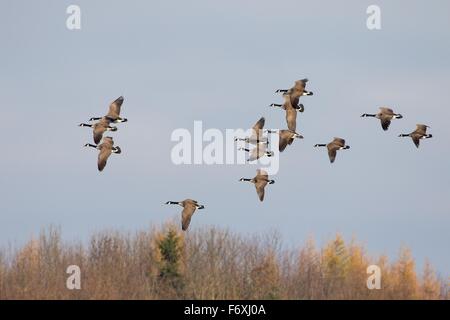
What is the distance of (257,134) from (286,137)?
388cm

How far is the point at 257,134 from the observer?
162 ft

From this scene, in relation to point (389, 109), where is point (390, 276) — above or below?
below

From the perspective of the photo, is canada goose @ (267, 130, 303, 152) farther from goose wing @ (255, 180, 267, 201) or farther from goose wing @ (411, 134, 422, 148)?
goose wing @ (411, 134, 422, 148)

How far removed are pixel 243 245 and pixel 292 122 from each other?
114 ft

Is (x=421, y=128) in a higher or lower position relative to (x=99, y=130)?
higher

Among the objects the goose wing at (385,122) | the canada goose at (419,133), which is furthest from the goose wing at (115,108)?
the canada goose at (419,133)

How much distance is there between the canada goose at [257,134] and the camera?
48597mm

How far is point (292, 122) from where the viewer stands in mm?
45719

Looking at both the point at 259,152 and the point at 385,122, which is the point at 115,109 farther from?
the point at 385,122

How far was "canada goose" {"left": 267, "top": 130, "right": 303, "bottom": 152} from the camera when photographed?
45.5 metres

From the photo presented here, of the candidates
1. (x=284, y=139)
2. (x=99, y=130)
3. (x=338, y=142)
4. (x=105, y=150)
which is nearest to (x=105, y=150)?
(x=105, y=150)
